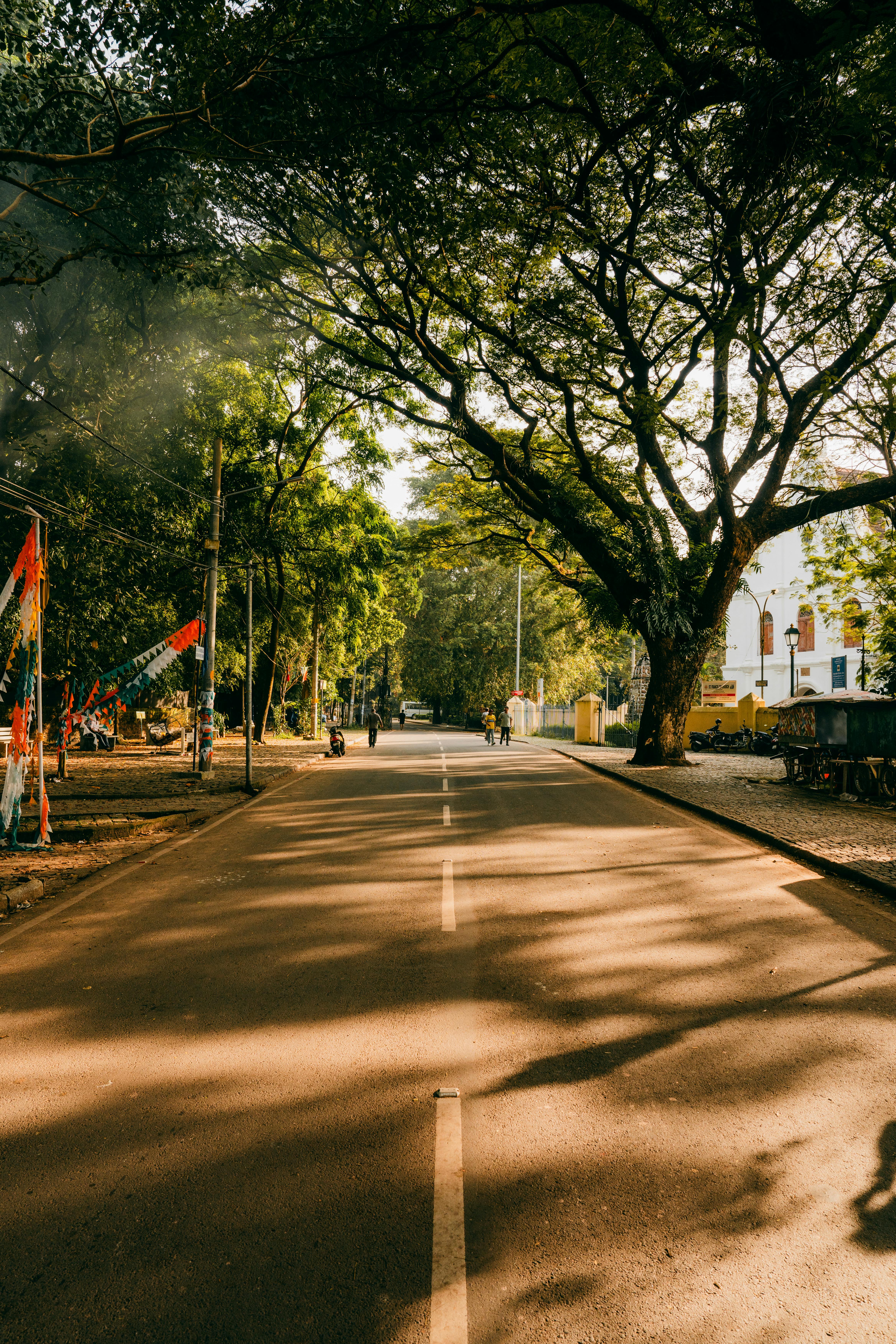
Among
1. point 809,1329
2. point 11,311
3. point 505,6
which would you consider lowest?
point 809,1329

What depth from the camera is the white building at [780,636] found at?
141 feet

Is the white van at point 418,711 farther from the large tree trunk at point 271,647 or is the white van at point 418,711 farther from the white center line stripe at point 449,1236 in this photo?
the white center line stripe at point 449,1236

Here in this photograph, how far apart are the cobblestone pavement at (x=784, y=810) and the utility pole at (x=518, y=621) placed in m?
25.3

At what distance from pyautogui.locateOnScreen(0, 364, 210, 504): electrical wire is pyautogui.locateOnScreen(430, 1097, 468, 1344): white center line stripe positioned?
38.6 ft

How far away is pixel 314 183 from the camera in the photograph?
46.4ft

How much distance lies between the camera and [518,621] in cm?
4816

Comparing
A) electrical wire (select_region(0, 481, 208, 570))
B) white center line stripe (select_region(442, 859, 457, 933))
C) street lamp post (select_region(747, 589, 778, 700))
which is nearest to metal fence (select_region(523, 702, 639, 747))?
street lamp post (select_region(747, 589, 778, 700))

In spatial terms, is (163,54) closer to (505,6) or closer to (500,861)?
(505,6)

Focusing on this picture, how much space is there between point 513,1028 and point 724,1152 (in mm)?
1449

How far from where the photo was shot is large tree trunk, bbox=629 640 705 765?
2106 cm

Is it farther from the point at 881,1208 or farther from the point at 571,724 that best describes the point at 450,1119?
the point at 571,724

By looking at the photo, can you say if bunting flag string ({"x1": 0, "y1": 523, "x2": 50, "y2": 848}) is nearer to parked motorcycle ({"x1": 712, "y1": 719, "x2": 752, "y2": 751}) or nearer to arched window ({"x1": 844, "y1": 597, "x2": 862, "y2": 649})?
arched window ({"x1": 844, "y1": 597, "x2": 862, "y2": 649})

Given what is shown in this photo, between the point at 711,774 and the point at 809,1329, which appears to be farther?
the point at 711,774

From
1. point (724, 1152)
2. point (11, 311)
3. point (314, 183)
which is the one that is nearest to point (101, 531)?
point (11, 311)
